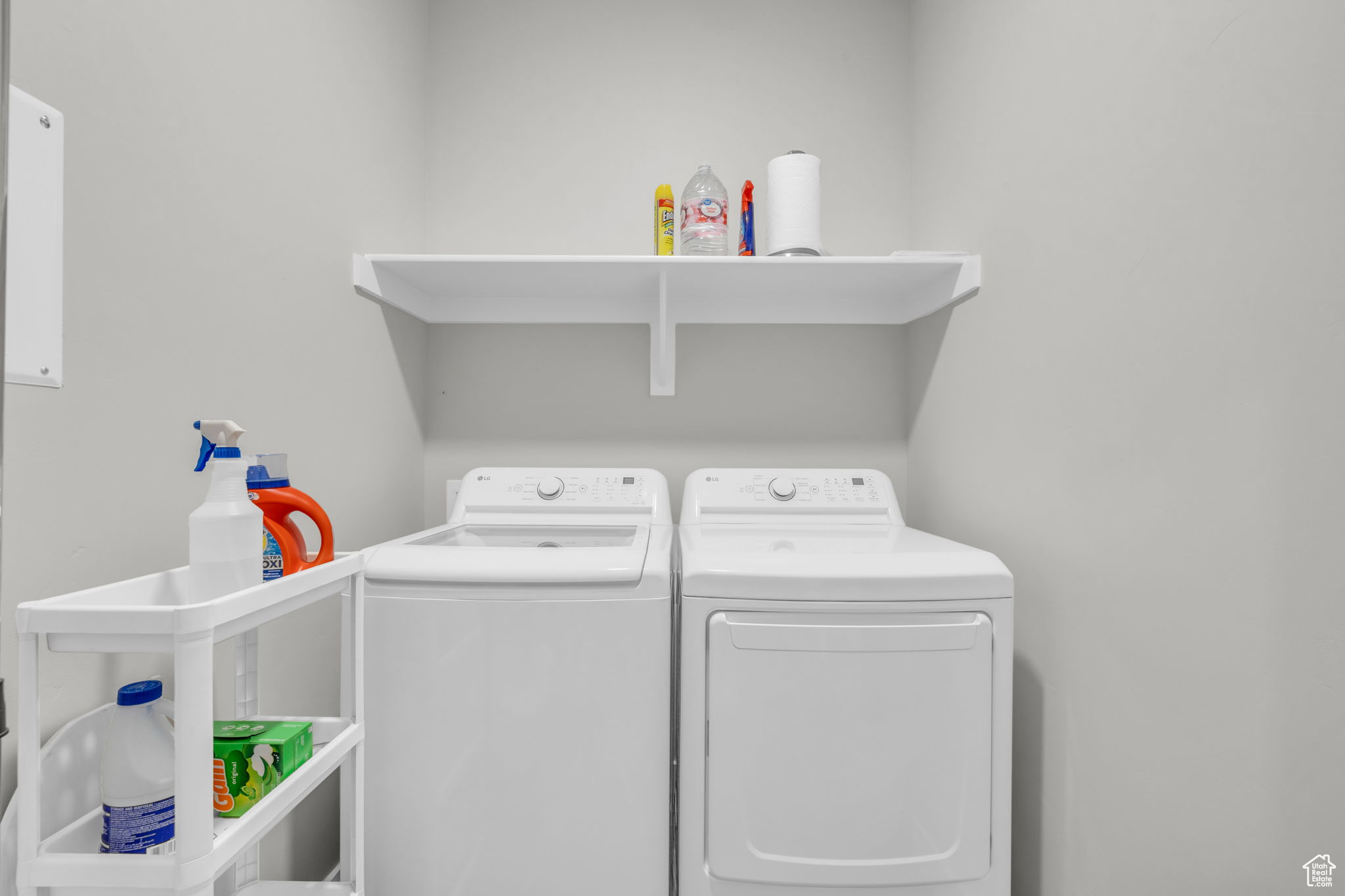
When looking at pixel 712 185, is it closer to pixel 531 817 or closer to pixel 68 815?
pixel 531 817

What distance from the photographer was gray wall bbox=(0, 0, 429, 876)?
791 mm

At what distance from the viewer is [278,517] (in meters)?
0.86

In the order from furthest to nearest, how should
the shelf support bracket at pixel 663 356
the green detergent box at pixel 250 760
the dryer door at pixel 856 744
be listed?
the shelf support bracket at pixel 663 356
the dryer door at pixel 856 744
the green detergent box at pixel 250 760

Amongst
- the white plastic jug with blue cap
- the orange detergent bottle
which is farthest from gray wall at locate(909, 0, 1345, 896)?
the white plastic jug with blue cap

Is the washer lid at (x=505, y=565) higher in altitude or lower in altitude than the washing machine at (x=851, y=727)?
higher

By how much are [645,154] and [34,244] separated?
1.44 m

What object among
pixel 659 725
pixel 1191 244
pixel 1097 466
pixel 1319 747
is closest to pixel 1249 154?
pixel 1191 244

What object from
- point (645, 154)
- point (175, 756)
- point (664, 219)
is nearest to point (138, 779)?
point (175, 756)

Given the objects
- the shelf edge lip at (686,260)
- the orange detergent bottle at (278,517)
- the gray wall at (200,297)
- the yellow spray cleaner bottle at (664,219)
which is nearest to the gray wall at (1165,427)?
the shelf edge lip at (686,260)

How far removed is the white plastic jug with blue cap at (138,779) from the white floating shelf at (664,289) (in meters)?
1.00

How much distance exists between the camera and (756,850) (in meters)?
1.09

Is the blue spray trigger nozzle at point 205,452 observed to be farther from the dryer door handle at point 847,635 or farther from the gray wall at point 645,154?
the gray wall at point 645,154

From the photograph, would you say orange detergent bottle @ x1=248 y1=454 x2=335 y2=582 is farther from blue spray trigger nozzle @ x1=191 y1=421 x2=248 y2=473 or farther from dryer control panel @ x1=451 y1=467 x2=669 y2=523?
dryer control panel @ x1=451 y1=467 x2=669 y2=523

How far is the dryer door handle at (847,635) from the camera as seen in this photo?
1088 mm
